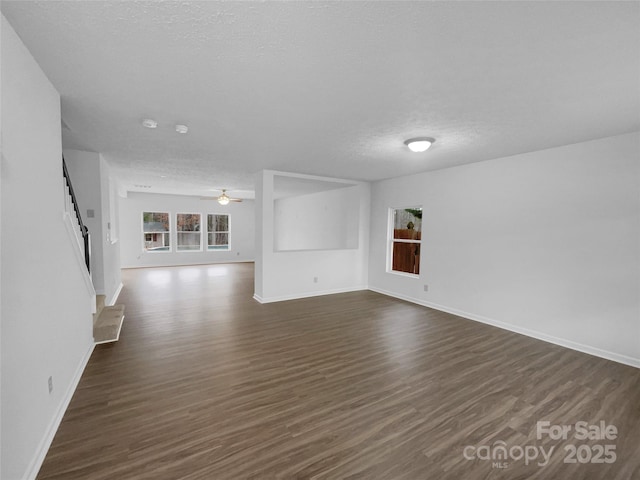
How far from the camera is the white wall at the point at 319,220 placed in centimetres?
674

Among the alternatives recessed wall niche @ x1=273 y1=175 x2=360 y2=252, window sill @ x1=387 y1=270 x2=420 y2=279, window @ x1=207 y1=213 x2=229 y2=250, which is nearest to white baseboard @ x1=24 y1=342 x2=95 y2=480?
recessed wall niche @ x1=273 y1=175 x2=360 y2=252

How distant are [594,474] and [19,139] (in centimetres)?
398

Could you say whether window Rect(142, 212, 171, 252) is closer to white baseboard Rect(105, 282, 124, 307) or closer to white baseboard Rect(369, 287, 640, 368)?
white baseboard Rect(105, 282, 124, 307)

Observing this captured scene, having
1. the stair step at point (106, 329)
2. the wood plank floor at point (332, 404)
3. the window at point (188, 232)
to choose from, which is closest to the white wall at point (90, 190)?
the stair step at point (106, 329)

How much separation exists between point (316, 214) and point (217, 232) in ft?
15.0

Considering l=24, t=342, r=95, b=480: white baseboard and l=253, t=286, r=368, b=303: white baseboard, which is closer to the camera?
l=24, t=342, r=95, b=480: white baseboard

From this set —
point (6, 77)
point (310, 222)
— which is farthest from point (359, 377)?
point (310, 222)

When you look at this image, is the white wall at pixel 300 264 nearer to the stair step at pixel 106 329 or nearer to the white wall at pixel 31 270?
the stair step at pixel 106 329

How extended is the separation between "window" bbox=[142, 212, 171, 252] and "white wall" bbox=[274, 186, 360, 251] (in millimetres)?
4034

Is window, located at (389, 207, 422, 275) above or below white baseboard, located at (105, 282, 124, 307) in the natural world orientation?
above

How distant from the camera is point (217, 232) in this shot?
433 inches

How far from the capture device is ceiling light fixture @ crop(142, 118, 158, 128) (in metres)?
2.83

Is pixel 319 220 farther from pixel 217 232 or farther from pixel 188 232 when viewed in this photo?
pixel 188 232

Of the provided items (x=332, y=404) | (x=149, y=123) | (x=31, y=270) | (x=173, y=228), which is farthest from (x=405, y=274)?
(x=173, y=228)
